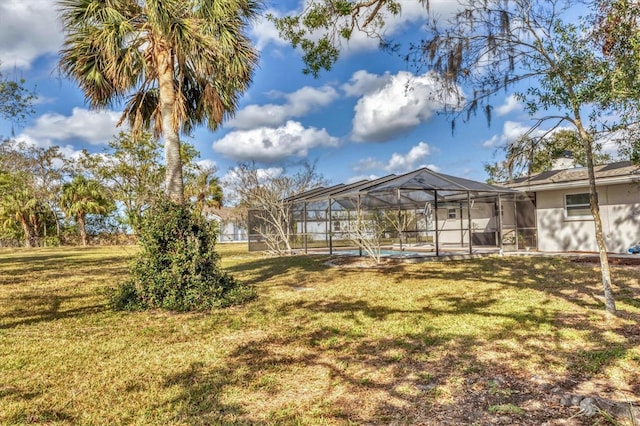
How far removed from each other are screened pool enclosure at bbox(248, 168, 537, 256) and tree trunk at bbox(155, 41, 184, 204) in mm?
5991

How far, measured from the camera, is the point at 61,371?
3.75m

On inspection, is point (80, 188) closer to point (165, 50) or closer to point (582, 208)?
point (165, 50)

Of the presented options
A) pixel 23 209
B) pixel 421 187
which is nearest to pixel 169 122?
pixel 421 187

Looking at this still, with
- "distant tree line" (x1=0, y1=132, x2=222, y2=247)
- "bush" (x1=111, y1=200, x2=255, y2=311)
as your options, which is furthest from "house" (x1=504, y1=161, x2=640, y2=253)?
"distant tree line" (x1=0, y1=132, x2=222, y2=247)

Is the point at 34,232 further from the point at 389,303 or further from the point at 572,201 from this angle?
the point at 572,201

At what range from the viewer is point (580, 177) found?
13703 millimetres

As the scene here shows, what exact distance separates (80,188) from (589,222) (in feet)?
94.6

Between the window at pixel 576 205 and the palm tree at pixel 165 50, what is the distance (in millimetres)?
12206

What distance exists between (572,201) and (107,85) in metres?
14.6

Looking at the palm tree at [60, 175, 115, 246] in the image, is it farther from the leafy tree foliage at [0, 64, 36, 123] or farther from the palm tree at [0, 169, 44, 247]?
the leafy tree foliage at [0, 64, 36, 123]

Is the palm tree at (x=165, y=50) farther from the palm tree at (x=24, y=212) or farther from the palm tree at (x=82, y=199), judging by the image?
the palm tree at (x=24, y=212)

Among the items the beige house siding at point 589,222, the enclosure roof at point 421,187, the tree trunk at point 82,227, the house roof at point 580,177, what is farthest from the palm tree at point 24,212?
the beige house siding at point 589,222

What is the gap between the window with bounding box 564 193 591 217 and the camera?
44.7 ft

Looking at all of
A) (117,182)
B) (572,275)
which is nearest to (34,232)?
(117,182)
